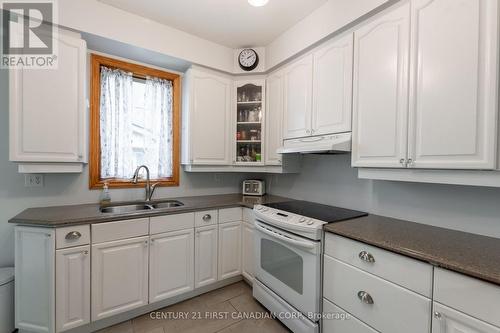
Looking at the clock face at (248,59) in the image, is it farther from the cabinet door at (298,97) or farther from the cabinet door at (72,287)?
the cabinet door at (72,287)

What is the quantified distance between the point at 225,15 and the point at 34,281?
8.32ft

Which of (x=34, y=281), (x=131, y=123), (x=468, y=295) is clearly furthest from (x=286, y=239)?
(x=131, y=123)

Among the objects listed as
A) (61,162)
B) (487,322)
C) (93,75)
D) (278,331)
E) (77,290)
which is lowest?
(278,331)

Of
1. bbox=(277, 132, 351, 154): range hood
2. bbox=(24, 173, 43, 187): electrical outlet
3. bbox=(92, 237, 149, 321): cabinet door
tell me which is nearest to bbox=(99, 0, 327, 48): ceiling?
bbox=(277, 132, 351, 154): range hood

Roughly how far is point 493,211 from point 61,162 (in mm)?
2963

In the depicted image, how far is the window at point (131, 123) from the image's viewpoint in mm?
2137

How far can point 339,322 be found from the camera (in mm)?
1427

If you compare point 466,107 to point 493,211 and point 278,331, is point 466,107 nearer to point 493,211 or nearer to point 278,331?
point 493,211

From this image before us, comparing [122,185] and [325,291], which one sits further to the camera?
[122,185]

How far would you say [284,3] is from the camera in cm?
188

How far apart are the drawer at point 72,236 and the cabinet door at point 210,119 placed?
111cm

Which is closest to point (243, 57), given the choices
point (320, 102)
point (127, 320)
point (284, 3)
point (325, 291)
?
point (284, 3)

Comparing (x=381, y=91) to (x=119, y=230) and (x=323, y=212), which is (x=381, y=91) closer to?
(x=323, y=212)

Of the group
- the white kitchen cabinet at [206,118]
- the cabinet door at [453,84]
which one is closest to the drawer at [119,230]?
the white kitchen cabinet at [206,118]
